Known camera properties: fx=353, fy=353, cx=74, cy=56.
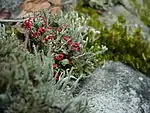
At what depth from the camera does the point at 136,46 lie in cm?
408

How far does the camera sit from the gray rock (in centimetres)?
313

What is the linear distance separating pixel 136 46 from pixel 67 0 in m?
0.97

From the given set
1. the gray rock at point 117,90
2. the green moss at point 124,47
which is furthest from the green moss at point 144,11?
the gray rock at point 117,90

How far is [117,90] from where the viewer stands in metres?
3.35

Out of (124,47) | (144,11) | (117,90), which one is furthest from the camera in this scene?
(144,11)

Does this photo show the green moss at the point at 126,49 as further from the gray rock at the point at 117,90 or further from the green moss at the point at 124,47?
the gray rock at the point at 117,90

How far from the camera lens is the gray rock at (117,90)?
3.13m

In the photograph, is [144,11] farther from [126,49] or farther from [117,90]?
[117,90]

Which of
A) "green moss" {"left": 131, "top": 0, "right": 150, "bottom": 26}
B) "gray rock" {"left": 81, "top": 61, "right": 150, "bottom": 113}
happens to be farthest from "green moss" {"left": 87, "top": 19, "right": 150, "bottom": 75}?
"green moss" {"left": 131, "top": 0, "right": 150, "bottom": 26}

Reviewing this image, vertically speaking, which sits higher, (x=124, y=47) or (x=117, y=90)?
(x=124, y=47)

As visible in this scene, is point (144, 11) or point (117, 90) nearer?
point (117, 90)

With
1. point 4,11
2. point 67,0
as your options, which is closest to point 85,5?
point 67,0

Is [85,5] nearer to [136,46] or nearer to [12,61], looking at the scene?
[136,46]

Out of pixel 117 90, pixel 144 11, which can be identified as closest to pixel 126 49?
pixel 117 90
